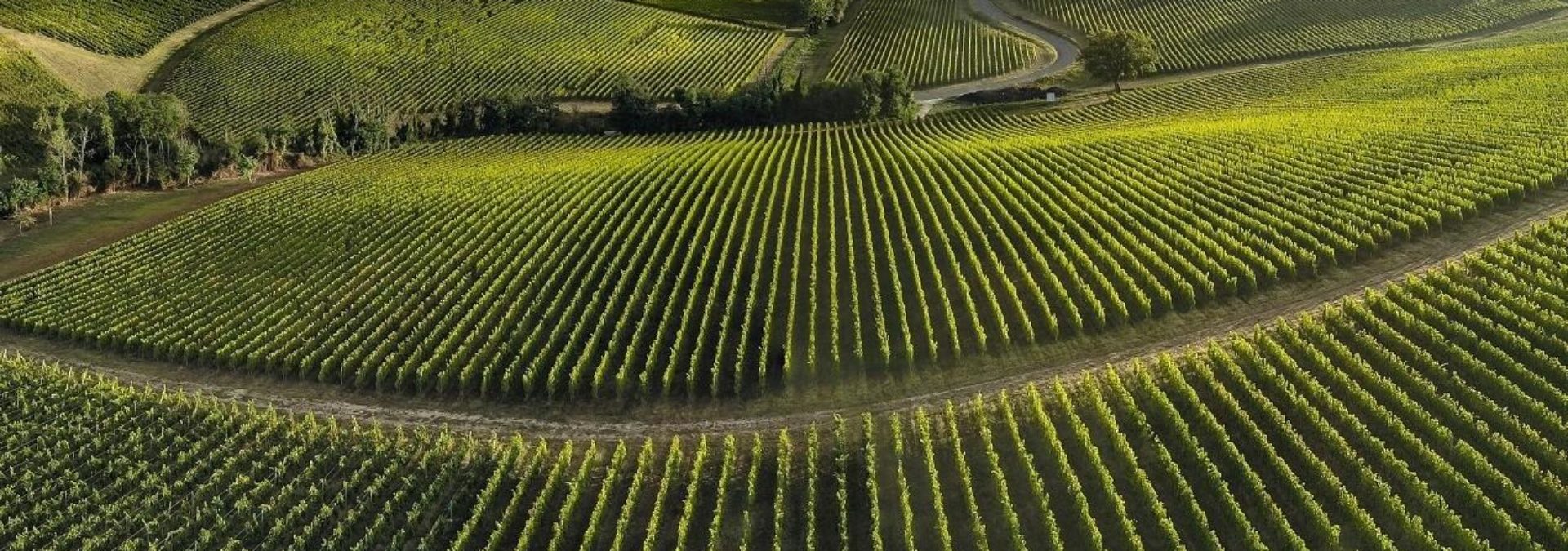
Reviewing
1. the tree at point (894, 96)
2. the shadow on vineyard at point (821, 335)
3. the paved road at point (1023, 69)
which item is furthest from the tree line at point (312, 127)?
the paved road at point (1023, 69)

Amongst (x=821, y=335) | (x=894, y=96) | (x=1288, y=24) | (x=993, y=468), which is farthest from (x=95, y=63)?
(x=1288, y=24)

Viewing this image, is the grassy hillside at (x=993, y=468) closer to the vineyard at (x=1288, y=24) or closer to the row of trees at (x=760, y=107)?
the row of trees at (x=760, y=107)

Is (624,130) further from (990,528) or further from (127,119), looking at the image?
(990,528)

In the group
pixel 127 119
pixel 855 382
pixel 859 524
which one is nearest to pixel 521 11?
pixel 127 119

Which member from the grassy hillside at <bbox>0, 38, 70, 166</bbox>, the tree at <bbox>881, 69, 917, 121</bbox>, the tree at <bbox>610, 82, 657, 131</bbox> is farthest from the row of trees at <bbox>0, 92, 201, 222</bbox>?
the tree at <bbox>881, 69, 917, 121</bbox>

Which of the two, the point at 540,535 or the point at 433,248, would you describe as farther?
the point at 433,248

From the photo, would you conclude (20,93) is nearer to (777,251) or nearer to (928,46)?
(777,251)

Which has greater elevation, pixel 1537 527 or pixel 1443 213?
pixel 1443 213
